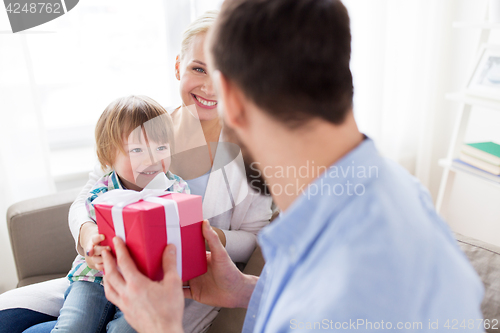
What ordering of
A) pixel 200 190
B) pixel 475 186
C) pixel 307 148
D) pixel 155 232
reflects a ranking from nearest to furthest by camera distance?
1. pixel 307 148
2. pixel 155 232
3. pixel 200 190
4. pixel 475 186

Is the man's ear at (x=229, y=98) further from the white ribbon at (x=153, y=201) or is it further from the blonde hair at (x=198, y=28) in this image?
the blonde hair at (x=198, y=28)

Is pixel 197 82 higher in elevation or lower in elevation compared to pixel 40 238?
higher

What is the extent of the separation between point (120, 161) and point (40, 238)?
570mm

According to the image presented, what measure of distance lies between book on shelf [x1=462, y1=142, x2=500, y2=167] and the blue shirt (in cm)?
140

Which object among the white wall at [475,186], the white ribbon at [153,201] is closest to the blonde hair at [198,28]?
the white ribbon at [153,201]

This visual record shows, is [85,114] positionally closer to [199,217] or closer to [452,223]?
[199,217]

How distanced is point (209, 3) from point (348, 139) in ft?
4.91

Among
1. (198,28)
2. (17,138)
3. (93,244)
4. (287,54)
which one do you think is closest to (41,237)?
(17,138)

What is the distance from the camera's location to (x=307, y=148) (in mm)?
620

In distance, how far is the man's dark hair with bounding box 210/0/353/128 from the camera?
0.55m

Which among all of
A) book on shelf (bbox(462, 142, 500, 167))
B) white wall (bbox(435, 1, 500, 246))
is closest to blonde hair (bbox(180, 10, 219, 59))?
book on shelf (bbox(462, 142, 500, 167))

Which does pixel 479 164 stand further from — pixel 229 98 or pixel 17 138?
pixel 17 138

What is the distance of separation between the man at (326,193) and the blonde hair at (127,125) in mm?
615

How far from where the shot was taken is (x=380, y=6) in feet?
7.52
